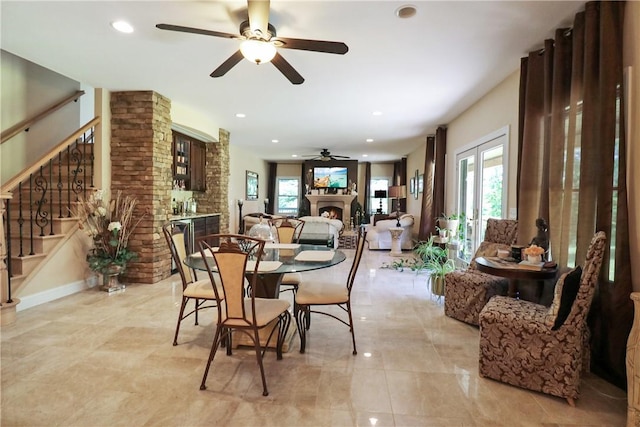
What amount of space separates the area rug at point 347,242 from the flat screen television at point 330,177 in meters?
2.81

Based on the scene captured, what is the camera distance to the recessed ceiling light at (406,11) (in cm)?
235

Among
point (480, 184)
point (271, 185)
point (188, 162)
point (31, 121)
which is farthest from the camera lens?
point (271, 185)

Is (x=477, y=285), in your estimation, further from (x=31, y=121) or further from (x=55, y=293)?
(x=31, y=121)

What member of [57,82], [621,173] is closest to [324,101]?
[621,173]

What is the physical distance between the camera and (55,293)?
3744mm

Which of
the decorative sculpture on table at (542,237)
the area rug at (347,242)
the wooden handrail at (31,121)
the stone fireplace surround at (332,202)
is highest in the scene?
the wooden handrail at (31,121)

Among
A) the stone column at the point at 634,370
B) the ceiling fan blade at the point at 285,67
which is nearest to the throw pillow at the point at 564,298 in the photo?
the stone column at the point at 634,370

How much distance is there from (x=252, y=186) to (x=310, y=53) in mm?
7417

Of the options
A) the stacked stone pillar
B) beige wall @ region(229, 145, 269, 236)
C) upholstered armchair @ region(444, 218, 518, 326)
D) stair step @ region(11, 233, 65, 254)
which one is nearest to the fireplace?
beige wall @ region(229, 145, 269, 236)

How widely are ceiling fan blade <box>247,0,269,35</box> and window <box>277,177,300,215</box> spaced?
9.98m

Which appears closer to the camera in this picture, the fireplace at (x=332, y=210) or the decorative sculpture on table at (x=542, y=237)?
the decorative sculpture on table at (x=542, y=237)

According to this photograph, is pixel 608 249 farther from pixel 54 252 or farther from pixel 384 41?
pixel 54 252

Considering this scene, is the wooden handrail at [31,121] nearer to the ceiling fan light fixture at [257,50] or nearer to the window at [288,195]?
the ceiling fan light fixture at [257,50]

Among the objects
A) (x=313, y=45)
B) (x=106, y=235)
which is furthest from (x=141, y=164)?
(x=313, y=45)
